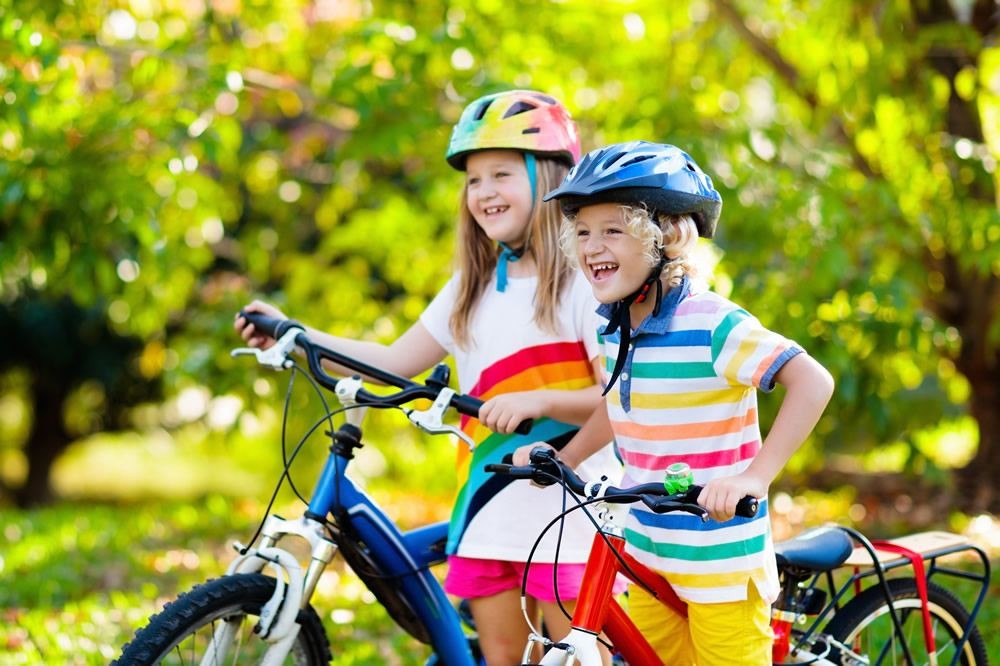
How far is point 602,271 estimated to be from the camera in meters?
2.53

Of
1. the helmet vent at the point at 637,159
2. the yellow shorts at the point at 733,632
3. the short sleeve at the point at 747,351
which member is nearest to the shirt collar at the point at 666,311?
the short sleeve at the point at 747,351

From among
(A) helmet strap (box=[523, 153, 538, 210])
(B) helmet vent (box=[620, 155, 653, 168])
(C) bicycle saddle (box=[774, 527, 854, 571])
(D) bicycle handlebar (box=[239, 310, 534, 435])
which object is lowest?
(C) bicycle saddle (box=[774, 527, 854, 571])

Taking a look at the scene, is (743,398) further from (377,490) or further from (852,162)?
(377,490)

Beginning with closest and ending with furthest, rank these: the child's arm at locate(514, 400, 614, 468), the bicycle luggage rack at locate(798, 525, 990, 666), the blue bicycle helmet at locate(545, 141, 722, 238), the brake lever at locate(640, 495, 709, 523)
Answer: the brake lever at locate(640, 495, 709, 523) → the blue bicycle helmet at locate(545, 141, 722, 238) → the child's arm at locate(514, 400, 614, 468) → the bicycle luggage rack at locate(798, 525, 990, 666)

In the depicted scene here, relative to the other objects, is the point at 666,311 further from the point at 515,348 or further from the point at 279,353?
the point at 279,353

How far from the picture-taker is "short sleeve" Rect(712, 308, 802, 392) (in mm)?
2309

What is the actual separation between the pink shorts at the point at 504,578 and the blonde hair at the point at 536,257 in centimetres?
57

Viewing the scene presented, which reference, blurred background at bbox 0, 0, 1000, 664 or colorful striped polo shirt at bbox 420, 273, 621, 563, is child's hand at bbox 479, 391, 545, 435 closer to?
colorful striped polo shirt at bbox 420, 273, 621, 563

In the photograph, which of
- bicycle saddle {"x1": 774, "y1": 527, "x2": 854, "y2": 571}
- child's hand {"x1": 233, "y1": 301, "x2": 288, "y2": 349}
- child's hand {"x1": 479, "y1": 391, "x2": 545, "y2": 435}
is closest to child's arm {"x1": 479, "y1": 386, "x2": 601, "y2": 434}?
child's hand {"x1": 479, "y1": 391, "x2": 545, "y2": 435}

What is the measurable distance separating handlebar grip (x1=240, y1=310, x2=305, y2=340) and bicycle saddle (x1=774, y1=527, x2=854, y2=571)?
1.31 meters

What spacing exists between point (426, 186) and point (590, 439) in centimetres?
388

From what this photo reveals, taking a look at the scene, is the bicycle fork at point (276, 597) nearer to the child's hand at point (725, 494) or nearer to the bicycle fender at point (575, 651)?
the bicycle fender at point (575, 651)

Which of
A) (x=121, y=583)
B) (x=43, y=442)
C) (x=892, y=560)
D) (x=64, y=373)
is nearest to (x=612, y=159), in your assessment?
(x=892, y=560)

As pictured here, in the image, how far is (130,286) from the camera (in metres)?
6.37
